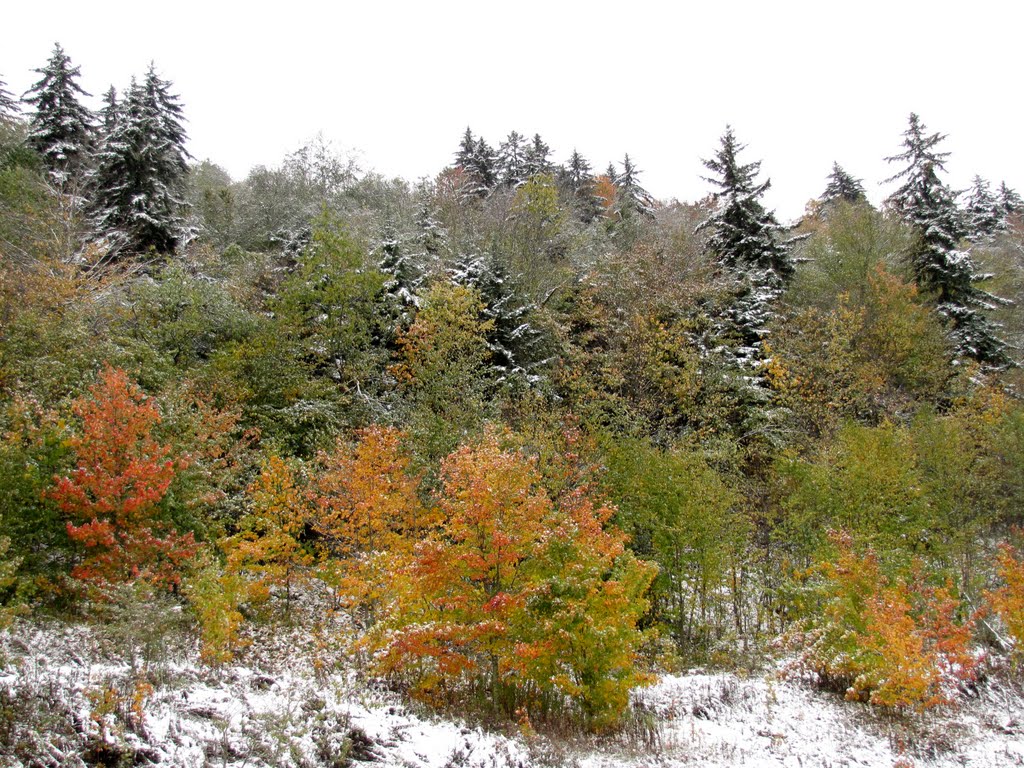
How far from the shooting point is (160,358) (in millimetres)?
16891

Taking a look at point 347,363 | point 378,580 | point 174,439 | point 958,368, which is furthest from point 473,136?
point 378,580

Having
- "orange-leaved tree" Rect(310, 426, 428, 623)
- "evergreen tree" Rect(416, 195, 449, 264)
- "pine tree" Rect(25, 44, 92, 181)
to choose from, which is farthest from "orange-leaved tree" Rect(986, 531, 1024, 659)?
"pine tree" Rect(25, 44, 92, 181)

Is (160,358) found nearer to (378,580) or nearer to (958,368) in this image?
(378,580)

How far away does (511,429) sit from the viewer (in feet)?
63.6

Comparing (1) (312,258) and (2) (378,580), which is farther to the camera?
(1) (312,258)

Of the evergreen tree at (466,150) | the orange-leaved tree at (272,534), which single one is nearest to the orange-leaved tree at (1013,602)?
the orange-leaved tree at (272,534)

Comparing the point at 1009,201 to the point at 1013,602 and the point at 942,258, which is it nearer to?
the point at 942,258

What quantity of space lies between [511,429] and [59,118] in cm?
2760

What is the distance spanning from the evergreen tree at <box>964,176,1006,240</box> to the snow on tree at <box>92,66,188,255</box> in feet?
155

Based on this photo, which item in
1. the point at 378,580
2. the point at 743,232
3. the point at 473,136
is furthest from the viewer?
the point at 473,136

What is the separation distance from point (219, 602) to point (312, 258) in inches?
644

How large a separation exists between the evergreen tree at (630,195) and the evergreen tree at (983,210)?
21479mm

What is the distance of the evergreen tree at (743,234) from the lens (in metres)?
27.7

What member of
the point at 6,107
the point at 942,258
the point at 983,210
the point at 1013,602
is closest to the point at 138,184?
the point at 6,107
